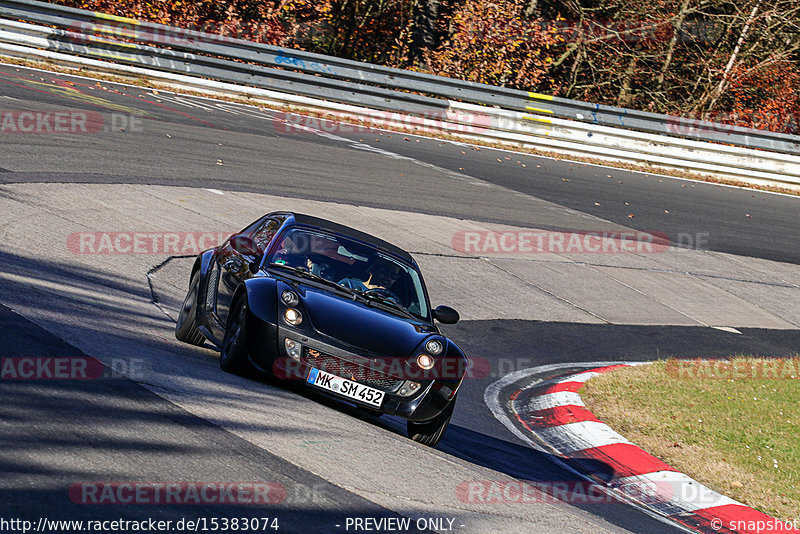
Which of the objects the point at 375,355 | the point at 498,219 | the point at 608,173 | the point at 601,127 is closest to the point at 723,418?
the point at 375,355

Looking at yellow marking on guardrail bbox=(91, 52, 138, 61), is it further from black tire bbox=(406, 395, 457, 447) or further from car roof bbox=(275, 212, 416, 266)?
black tire bbox=(406, 395, 457, 447)

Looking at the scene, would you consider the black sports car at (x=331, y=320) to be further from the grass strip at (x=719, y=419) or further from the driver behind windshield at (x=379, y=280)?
the grass strip at (x=719, y=419)

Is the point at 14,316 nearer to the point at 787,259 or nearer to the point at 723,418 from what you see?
the point at 723,418

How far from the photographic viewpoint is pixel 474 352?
10539mm

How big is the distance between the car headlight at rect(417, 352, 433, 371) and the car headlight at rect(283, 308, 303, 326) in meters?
0.89

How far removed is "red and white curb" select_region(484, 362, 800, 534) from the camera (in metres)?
7.12

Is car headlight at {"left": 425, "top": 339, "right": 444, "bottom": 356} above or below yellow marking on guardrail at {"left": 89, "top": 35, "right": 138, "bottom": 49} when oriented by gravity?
below

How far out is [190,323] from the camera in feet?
25.7

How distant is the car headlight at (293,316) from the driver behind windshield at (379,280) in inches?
34.2

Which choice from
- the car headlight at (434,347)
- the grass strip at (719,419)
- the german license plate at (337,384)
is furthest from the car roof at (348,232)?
the grass strip at (719,419)

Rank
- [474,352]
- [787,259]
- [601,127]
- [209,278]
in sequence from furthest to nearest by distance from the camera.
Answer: [601,127]
[787,259]
[474,352]
[209,278]

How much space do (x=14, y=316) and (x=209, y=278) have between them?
1592 mm
